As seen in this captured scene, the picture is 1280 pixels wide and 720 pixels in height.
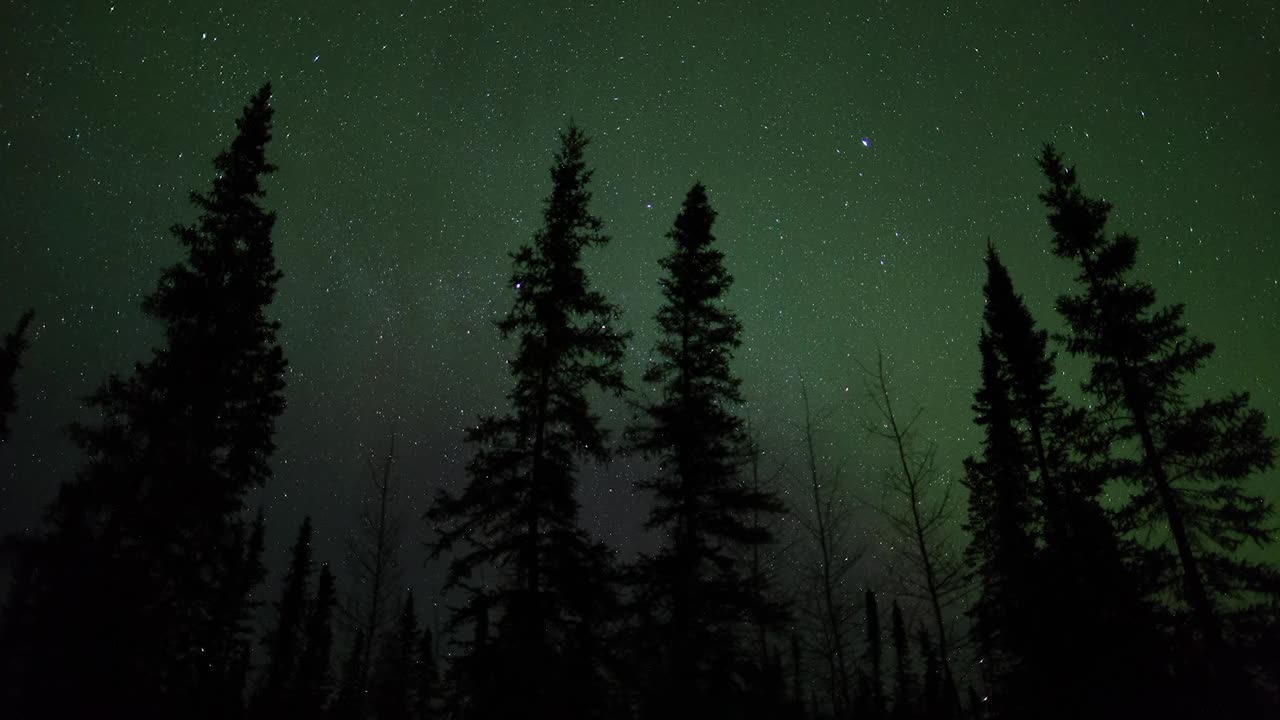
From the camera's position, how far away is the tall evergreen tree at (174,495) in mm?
13742

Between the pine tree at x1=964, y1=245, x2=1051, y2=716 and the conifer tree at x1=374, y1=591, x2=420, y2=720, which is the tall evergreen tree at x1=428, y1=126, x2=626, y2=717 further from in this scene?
the conifer tree at x1=374, y1=591, x2=420, y2=720

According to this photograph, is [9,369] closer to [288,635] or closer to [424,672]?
[288,635]

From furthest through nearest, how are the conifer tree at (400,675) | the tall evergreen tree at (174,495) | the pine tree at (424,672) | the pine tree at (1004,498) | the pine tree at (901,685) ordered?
1. the pine tree at (424,672)
2. the conifer tree at (400,675)
3. the pine tree at (901,685)
4. the pine tree at (1004,498)
5. the tall evergreen tree at (174,495)

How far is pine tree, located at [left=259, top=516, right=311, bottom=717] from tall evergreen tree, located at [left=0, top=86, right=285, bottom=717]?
759 inches

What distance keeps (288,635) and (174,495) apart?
2958cm

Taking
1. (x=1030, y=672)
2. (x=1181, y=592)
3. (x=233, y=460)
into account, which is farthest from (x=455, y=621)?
(x=1181, y=592)

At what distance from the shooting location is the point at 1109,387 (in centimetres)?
1789

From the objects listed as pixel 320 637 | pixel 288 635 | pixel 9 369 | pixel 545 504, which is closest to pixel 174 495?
pixel 545 504

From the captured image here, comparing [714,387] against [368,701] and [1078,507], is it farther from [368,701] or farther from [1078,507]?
[368,701]

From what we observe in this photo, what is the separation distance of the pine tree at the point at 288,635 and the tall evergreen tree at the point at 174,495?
19.3 metres

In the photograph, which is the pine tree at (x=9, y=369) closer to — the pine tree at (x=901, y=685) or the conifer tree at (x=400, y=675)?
the conifer tree at (x=400, y=675)

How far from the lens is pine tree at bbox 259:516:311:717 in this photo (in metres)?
33.3

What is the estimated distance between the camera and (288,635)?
3909 centimetres

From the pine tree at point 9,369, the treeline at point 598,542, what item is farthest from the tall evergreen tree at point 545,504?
the pine tree at point 9,369
